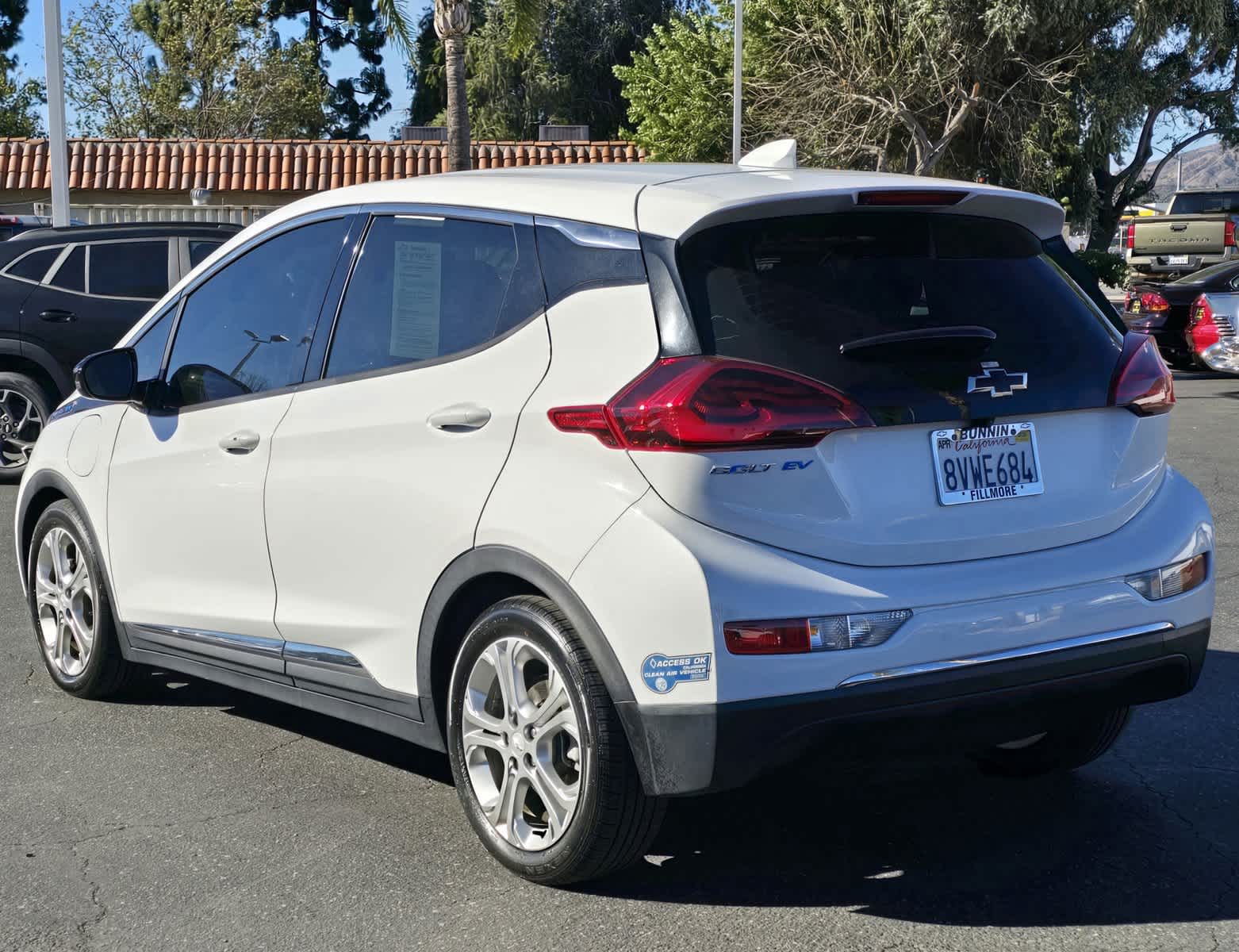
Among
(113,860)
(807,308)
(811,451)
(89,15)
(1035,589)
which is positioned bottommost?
(113,860)

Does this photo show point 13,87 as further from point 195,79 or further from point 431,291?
point 431,291

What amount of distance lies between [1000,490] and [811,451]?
529 millimetres

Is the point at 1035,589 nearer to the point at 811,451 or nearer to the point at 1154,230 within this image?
the point at 811,451

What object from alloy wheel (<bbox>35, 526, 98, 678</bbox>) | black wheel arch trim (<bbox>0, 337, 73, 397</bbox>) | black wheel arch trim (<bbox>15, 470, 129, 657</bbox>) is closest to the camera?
black wheel arch trim (<bbox>15, 470, 129, 657</bbox>)

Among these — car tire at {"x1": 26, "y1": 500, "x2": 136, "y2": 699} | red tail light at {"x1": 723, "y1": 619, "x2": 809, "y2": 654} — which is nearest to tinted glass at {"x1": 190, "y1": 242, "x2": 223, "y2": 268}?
car tire at {"x1": 26, "y1": 500, "x2": 136, "y2": 699}

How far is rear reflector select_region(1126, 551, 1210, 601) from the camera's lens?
148 inches

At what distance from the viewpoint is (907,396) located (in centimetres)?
348

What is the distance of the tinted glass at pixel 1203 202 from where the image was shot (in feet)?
99.1

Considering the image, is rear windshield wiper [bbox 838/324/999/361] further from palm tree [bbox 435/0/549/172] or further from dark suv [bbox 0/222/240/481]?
palm tree [bbox 435/0/549/172]

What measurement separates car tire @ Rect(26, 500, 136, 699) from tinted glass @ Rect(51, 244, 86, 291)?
6.11m

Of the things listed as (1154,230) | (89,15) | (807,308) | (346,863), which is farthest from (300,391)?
(89,15)

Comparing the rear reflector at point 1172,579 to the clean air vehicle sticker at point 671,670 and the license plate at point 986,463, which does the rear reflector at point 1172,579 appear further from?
the clean air vehicle sticker at point 671,670

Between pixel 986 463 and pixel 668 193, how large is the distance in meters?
0.96

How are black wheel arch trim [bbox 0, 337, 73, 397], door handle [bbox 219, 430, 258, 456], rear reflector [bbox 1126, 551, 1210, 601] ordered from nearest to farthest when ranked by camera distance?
rear reflector [bbox 1126, 551, 1210, 601] → door handle [bbox 219, 430, 258, 456] → black wheel arch trim [bbox 0, 337, 73, 397]
